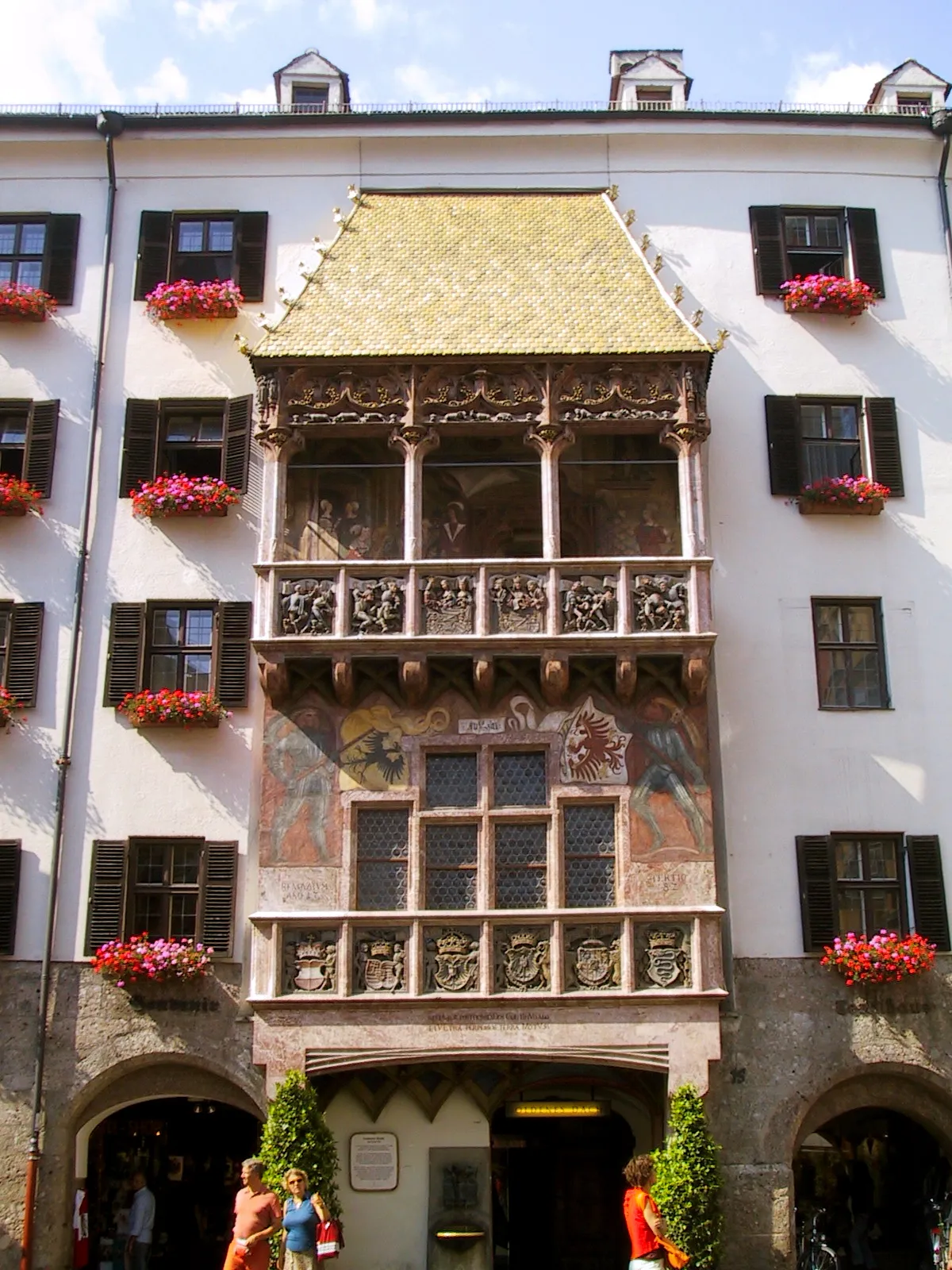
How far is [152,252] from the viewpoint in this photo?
74.7ft

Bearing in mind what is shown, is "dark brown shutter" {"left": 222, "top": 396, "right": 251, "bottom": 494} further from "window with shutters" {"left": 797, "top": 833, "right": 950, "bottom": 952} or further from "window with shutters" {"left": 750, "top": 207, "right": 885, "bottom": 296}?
"window with shutters" {"left": 797, "top": 833, "right": 950, "bottom": 952}

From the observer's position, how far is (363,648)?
18891 mm

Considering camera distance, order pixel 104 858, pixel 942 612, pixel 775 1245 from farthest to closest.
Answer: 1. pixel 942 612
2. pixel 104 858
3. pixel 775 1245

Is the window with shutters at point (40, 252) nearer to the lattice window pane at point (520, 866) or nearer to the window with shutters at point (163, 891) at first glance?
the window with shutters at point (163, 891)

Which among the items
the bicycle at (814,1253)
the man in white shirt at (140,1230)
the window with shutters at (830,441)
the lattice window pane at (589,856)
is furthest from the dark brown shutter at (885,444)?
the man in white shirt at (140,1230)

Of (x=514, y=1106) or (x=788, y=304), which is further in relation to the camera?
(x=788, y=304)

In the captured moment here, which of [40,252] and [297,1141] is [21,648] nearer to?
[40,252]

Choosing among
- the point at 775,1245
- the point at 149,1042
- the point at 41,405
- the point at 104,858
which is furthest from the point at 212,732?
the point at 775,1245

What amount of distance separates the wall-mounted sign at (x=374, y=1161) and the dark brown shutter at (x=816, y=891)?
6371mm

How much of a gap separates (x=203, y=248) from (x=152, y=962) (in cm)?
1161

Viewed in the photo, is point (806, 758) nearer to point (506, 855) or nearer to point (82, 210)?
point (506, 855)

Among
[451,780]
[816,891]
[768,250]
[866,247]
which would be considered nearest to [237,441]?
[451,780]

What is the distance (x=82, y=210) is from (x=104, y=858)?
10.9 m

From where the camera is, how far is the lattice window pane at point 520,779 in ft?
63.0
